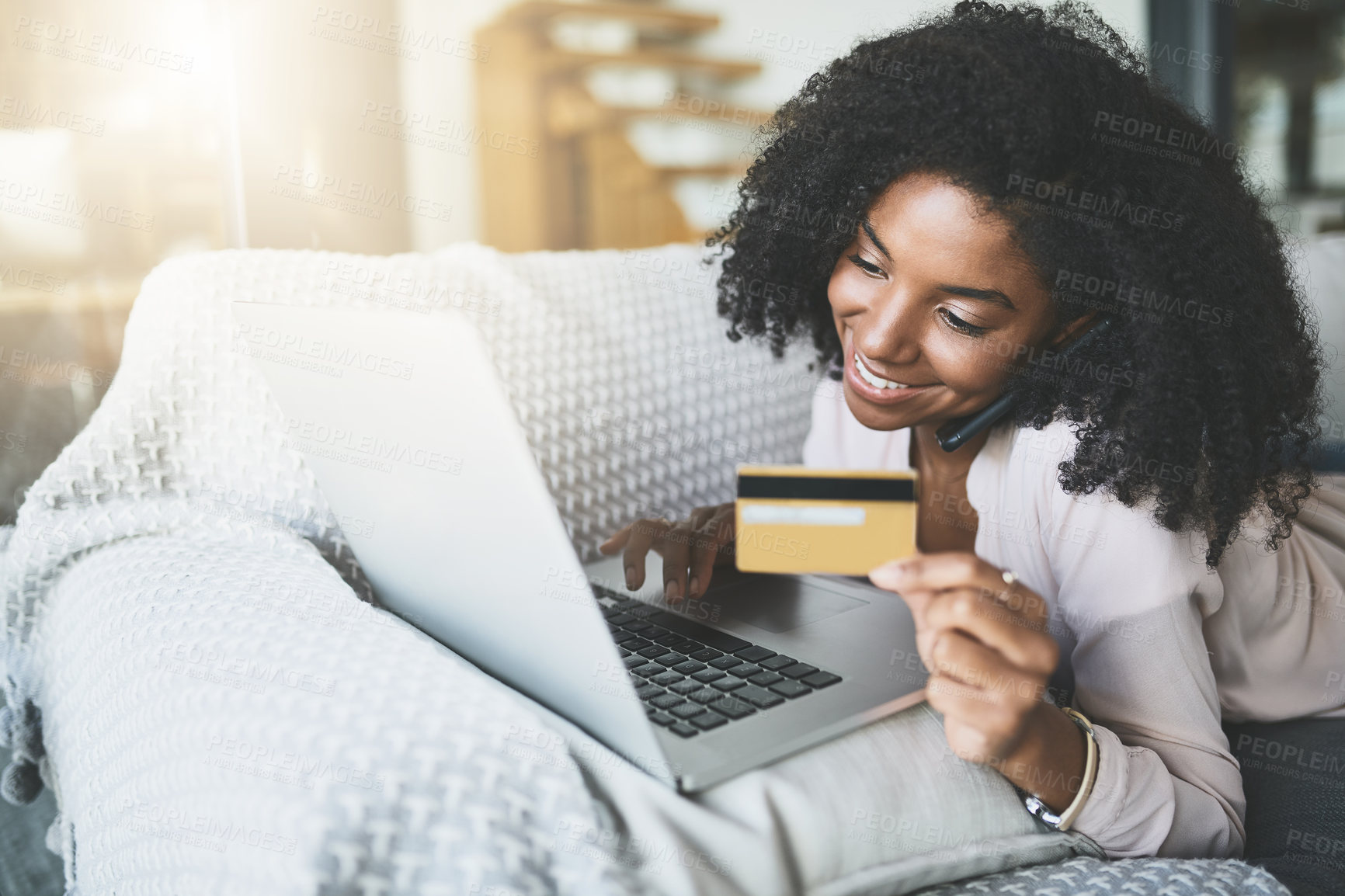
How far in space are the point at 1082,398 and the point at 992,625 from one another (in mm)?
308

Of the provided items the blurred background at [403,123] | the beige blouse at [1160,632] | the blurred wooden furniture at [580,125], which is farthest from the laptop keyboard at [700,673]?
the blurred wooden furniture at [580,125]

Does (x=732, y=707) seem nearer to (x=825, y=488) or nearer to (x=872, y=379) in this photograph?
(x=825, y=488)

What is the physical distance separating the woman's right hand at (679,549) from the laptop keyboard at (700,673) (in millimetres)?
59

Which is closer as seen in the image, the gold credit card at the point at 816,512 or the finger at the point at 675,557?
the gold credit card at the point at 816,512

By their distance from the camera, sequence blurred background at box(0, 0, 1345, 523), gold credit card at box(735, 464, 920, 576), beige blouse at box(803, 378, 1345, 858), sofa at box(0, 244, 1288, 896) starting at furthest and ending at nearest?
1. blurred background at box(0, 0, 1345, 523)
2. beige blouse at box(803, 378, 1345, 858)
3. gold credit card at box(735, 464, 920, 576)
4. sofa at box(0, 244, 1288, 896)

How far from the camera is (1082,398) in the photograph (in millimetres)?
789

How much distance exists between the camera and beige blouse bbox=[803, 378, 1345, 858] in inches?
26.5

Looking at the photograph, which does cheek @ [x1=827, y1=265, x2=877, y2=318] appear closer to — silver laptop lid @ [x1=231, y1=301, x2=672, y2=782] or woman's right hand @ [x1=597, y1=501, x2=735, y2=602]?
woman's right hand @ [x1=597, y1=501, x2=735, y2=602]

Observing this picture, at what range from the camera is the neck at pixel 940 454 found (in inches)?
37.4

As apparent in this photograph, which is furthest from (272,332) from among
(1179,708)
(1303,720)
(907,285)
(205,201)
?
Result: (1303,720)

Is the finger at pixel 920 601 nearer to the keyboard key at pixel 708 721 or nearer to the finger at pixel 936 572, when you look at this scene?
the finger at pixel 936 572

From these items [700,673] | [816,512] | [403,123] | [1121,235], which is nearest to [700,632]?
[700,673]

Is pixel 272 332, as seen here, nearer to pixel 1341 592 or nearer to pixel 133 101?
pixel 133 101

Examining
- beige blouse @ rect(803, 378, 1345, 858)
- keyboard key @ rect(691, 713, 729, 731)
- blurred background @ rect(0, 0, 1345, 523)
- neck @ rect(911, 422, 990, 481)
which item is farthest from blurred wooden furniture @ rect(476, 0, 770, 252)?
keyboard key @ rect(691, 713, 729, 731)
